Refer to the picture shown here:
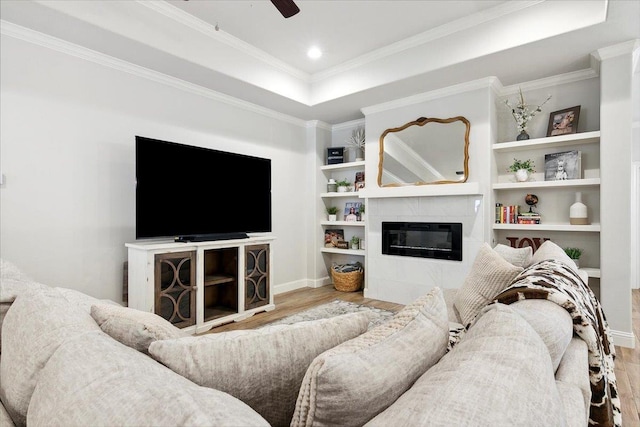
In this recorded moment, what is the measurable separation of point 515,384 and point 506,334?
184 mm

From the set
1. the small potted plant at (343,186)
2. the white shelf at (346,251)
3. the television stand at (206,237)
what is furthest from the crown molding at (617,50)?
the television stand at (206,237)

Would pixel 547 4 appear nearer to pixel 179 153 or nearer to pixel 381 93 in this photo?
pixel 381 93

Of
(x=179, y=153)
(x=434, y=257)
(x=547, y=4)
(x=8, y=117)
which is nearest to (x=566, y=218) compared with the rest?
(x=434, y=257)

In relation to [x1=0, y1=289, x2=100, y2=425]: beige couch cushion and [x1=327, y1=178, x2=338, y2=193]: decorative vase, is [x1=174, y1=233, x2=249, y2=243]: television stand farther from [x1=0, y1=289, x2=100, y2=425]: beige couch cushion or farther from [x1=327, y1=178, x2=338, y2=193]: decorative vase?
[x1=0, y1=289, x2=100, y2=425]: beige couch cushion

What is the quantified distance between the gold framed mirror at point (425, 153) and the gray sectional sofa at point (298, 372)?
296 centimetres

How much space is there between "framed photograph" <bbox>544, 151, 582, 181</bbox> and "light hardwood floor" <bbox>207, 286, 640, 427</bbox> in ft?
5.18

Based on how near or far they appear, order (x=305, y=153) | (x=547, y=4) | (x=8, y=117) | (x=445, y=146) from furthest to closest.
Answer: (x=305, y=153), (x=445, y=146), (x=547, y=4), (x=8, y=117)

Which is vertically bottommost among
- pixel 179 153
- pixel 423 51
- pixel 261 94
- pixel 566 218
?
pixel 566 218

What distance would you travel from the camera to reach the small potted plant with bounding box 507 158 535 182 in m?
3.53

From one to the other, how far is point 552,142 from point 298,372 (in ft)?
12.0

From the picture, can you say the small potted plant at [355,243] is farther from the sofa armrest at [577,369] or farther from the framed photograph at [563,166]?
the sofa armrest at [577,369]

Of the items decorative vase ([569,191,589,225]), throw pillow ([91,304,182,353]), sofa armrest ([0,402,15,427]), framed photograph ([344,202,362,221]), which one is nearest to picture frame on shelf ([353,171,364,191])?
framed photograph ([344,202,362,221])

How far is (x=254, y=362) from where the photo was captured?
73 cm

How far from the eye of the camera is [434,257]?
3.89 metres
